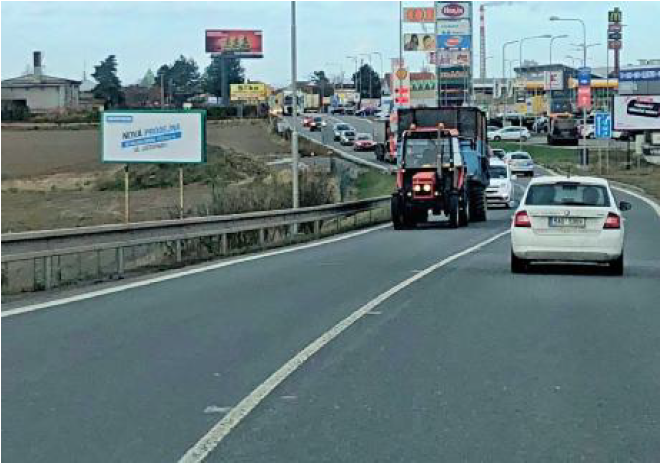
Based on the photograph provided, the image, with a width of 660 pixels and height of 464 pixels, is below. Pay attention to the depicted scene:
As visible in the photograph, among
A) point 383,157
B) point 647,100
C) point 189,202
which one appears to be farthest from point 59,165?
point 647,100

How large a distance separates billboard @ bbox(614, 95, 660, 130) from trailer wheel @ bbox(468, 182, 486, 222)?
187 feet

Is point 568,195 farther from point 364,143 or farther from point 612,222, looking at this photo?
point 364,143

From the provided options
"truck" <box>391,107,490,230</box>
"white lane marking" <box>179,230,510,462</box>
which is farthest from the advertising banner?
"white lane marking" <box>179,230,510,462</box>

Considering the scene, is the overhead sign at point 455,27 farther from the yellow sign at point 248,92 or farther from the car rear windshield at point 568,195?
the car rear windshield at point 568,195

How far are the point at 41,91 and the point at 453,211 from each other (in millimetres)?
121242

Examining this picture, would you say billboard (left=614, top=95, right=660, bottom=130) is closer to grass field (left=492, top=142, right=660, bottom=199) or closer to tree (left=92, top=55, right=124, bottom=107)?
grass field (left=492, top=142, right=660, bottom=199)

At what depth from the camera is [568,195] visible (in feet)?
64.9

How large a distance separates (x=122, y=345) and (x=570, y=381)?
4.41 metres

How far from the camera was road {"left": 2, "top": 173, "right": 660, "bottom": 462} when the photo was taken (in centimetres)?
798

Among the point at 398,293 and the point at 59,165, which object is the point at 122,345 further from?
the point at 59,165

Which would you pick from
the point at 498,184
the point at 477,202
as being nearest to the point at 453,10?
the point at 498,184

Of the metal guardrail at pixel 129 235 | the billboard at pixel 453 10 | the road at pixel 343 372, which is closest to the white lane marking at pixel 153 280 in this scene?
the road at pixel 343 372

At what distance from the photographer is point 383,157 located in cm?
8194

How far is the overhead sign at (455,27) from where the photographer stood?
360 ft
